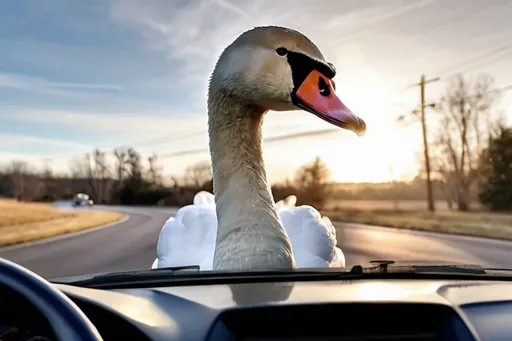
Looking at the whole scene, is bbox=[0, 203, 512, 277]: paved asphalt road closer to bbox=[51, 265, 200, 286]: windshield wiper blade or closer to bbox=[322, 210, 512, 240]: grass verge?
bbox=[322, 210, 512, 240]: grass verge

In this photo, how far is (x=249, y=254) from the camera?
12.0 feet

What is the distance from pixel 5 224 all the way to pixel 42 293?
9525 mm

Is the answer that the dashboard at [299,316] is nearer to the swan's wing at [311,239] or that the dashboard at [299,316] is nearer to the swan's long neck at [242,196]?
the swan's long neck at [242,196]

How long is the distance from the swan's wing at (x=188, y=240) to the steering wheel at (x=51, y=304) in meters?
3.18

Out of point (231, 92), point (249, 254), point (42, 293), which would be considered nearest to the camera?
point (42, 293)

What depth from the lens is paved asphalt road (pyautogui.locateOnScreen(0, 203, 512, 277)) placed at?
8.24m

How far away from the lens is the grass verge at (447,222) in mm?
12736

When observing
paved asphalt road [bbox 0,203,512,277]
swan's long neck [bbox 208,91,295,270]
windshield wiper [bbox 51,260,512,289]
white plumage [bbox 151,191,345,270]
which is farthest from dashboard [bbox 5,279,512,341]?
paved asphalt road [bbox 0,203,512,277]

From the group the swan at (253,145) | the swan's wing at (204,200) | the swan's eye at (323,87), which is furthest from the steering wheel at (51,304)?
the swan's wing at (204,200)

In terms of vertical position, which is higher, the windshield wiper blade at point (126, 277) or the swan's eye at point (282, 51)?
the swan's eye at point (282, 51)

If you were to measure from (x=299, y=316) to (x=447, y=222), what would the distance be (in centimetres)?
1405

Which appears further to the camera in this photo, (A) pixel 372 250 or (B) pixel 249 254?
(A) pixel 372 250

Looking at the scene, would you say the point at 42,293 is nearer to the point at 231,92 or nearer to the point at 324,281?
the point at 324,281

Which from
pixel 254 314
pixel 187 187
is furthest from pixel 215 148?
pixel 187 187
